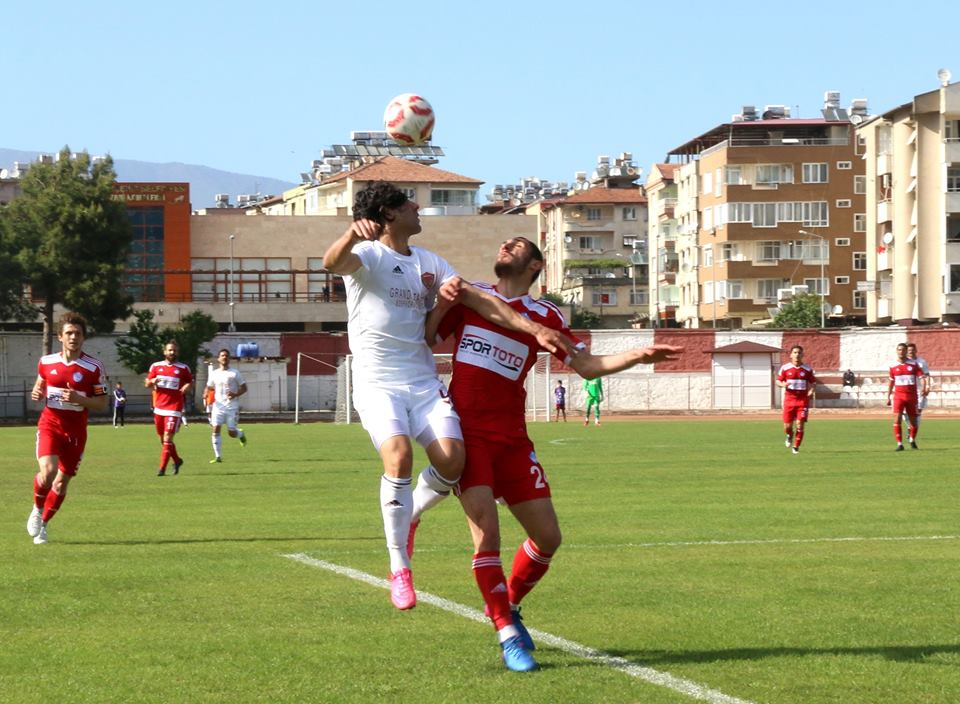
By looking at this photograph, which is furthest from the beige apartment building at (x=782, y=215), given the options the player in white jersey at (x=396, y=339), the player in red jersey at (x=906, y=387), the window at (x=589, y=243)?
the player in white jersey at (x=396, y=339)

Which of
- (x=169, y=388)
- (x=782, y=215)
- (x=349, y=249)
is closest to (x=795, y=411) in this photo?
(x=169, y=388)

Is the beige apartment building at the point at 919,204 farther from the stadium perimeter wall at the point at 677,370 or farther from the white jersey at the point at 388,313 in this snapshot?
the white jersey at the point at 388,313

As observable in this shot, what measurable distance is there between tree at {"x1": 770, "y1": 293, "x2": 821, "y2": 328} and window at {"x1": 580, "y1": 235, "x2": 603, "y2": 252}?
148 ft

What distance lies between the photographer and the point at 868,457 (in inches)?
1150

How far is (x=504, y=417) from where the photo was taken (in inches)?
330

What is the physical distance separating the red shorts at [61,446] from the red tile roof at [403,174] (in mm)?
113862

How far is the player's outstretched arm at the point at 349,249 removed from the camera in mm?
8172

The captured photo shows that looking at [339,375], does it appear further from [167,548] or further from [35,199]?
[167,548]

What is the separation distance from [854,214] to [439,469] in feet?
363

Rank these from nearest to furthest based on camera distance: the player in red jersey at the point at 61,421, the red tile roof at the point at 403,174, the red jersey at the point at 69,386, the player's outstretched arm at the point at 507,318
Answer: the player's outstretched arm at the point at 507,318, the player in red jersey at the point at 61,421, the red jersey at the point at 69,386, the red tile roof at the point at 403,174

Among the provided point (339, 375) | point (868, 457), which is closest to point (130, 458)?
point (868, 457)

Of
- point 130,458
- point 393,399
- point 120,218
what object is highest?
point 120,218

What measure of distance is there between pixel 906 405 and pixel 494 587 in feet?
82.7

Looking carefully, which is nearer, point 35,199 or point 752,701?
point 752,701
